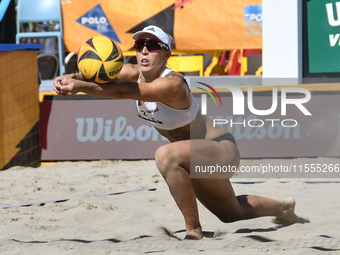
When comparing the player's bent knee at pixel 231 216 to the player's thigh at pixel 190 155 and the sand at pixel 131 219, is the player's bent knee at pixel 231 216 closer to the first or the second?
the sand at pixel 131 219

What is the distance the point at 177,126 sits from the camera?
127 inches

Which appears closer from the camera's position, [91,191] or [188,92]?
[188,92]

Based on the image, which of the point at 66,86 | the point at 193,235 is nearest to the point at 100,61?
the point at 66,86

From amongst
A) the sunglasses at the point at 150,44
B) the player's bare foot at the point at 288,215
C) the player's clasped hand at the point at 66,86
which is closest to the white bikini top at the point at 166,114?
the sunglasses at the point at 150,44

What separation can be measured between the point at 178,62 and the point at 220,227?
6.59 m

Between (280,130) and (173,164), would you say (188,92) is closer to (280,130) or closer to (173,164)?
(173,164)

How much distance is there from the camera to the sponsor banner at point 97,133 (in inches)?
257

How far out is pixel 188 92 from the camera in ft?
10.1

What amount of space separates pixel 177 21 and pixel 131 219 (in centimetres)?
566

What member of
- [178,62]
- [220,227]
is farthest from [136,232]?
[178,62]

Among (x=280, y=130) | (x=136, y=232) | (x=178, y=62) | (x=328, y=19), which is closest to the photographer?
(x=136, y=232)

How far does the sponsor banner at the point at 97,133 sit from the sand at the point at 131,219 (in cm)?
49

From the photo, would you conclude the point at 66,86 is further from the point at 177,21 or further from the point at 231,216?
the point at 177,21

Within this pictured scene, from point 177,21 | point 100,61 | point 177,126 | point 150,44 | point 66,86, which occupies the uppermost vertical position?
point 177,21
